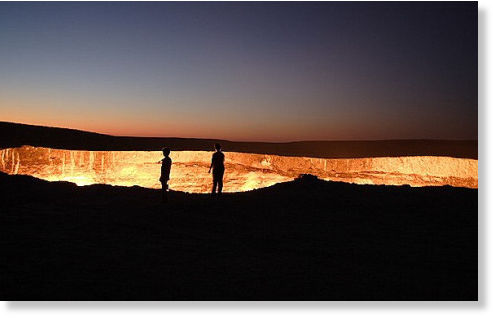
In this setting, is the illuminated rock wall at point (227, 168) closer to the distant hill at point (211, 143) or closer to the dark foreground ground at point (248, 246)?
the distant hill at point (211, 143)

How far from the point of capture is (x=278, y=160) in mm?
34281

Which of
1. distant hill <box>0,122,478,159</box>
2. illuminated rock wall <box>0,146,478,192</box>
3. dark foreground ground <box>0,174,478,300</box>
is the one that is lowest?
dark foreground ground <box>0,174,478,300</box>

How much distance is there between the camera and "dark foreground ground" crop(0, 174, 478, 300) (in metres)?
5.36

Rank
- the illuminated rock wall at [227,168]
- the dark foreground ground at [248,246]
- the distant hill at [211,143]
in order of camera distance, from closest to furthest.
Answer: the dark foreground ground at [248,246] < the illuminated rock wall at [227,168] < the distant hill at [211,143]

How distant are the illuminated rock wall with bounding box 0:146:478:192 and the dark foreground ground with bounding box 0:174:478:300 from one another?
1952 centimetres

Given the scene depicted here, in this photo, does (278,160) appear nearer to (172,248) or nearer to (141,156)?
(141,156)

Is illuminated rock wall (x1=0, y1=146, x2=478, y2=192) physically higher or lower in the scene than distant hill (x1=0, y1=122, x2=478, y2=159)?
lower

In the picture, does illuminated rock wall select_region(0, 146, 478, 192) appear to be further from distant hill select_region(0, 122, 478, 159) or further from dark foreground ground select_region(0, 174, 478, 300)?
dark foreground ground select_region(0, 174, 478, 300)

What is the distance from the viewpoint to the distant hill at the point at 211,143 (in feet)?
138

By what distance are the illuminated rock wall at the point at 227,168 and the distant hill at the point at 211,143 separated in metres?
6.43

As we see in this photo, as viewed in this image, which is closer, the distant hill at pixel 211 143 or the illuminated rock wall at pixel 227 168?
the illuminated rock wall at pixel 227 168

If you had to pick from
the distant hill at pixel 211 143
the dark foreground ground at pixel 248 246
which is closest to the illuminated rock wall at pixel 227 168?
the distant hill at pixel 211 143

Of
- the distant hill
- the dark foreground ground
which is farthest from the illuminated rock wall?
the dark foreground ground

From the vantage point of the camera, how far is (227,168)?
1276 inches
